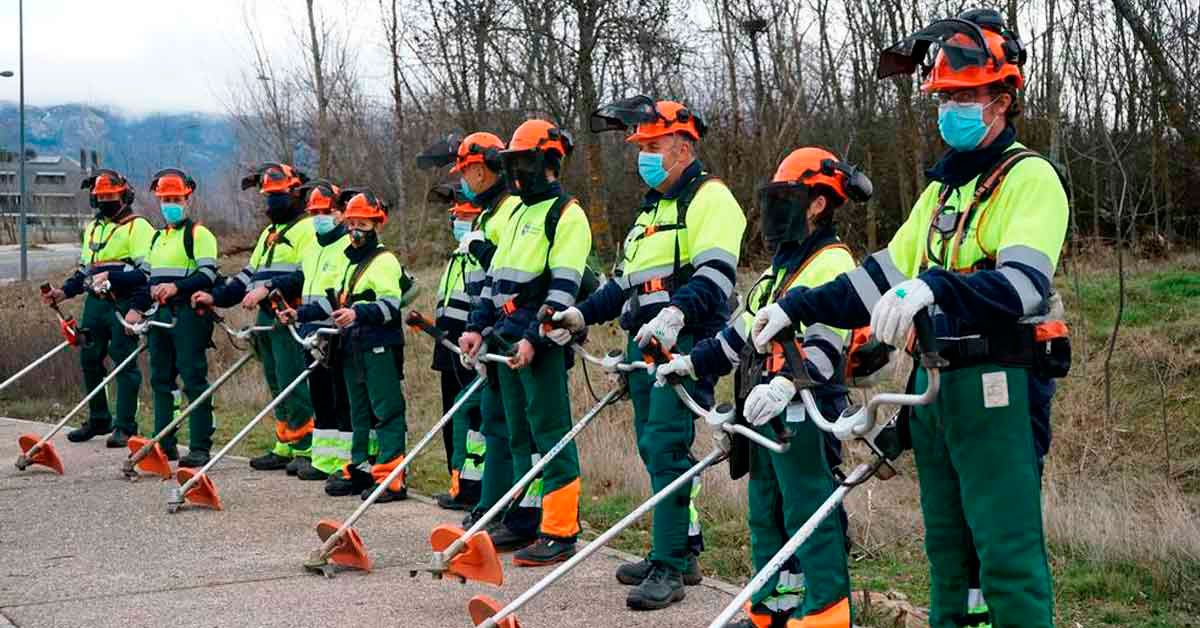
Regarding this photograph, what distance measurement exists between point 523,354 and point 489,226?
1458mm

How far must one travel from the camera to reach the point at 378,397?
9.47 meters

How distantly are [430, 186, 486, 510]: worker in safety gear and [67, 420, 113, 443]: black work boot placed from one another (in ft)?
15.0

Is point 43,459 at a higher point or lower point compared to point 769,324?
lower

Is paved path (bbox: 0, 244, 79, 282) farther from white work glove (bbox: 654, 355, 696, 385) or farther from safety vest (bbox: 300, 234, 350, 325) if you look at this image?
white work glove (bbox: 654, 355, 696, 385)

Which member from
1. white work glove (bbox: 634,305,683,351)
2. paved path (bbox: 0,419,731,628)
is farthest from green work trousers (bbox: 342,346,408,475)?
white work glove (bbox: 634,305,683,351)

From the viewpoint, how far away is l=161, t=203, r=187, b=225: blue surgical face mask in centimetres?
1127

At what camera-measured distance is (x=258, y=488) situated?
32.8 ft

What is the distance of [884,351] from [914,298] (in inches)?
43.8

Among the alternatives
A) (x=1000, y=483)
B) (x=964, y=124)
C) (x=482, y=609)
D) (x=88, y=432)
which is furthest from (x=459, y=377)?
(x=1000, y=483)

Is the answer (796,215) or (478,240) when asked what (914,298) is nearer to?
(796,215)

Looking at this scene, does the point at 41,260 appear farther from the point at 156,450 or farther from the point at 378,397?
the point at 378,397

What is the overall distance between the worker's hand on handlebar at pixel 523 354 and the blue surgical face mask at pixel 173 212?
5309mm

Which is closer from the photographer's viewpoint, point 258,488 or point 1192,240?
point 258,488

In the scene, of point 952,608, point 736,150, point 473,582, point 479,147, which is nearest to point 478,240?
point 479,147
